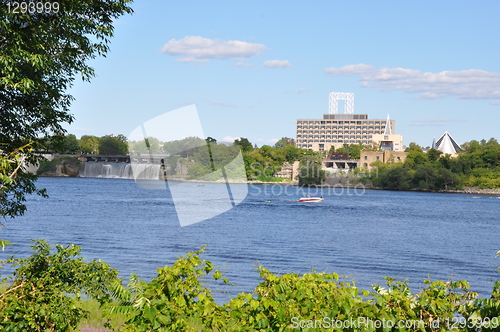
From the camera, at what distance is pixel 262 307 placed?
5.16 metres

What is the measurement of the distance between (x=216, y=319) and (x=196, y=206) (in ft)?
177

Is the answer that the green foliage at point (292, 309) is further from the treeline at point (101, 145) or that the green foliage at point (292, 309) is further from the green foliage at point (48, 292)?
the treeline at point (101, 145)

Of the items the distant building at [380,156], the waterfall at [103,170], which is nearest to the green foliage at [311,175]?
the distant building at [380,156]

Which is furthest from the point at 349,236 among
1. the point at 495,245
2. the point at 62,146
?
the point at 62,146

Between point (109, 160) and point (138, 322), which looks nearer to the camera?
point (138, 322)

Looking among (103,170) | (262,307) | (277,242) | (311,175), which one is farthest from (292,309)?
(103,170)

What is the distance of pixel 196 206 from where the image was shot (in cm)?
5881

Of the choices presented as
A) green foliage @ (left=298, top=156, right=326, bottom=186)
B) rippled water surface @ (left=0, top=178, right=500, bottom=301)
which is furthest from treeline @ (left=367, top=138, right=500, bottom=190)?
rippled water surface @ (left=0, top=178, right=500, bottom=301)

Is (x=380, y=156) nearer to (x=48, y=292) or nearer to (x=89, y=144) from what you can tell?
(x=89, y=144)

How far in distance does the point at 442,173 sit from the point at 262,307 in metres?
141

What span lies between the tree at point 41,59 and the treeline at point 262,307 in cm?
278

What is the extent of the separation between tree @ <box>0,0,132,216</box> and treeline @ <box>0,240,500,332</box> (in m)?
2.78

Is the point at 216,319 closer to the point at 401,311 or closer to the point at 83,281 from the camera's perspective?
the point at 401,311

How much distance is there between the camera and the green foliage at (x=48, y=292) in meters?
5.59
